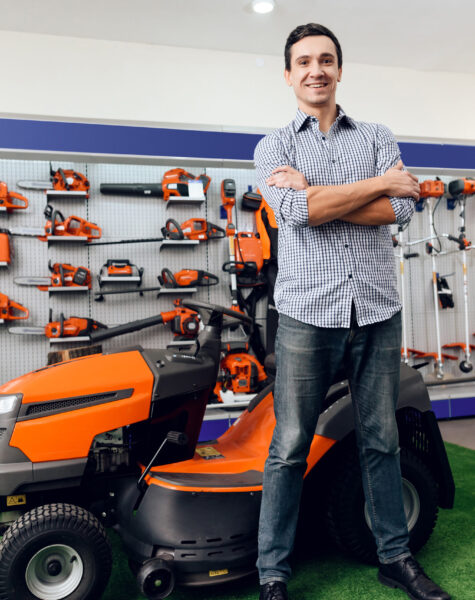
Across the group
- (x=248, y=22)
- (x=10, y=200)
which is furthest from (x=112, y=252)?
(x=248, y=22)

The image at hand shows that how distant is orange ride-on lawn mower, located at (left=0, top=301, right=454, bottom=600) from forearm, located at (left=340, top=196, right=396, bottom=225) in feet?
1.76

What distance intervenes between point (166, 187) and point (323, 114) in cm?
288

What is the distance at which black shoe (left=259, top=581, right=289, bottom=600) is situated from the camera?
139 cm

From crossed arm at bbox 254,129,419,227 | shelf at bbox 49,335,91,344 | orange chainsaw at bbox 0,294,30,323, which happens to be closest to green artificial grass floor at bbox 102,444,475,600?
crossed arm at bbox 254,129,419,227

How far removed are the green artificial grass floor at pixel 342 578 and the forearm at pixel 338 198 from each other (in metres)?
1.13

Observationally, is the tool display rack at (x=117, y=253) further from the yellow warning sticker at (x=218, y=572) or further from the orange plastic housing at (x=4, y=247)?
the yellow warning sticker at (x=218, y=572)

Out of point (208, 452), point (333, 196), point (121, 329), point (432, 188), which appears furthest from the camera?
point (432, 188)

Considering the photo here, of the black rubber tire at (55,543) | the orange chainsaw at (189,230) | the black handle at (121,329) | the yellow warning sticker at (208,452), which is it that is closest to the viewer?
the black rubber tire at (55,543)

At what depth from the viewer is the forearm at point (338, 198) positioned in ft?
4.45

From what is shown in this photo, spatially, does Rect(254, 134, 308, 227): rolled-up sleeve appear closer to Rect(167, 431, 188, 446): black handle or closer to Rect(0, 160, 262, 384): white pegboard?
Rect(167, 431, 188, 446): black handle

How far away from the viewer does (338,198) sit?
1359mm

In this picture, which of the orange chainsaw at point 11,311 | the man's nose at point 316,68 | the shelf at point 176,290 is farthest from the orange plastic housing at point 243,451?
the orange chainsaw at point 11,311

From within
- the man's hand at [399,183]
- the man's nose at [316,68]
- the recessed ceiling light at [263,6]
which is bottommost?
the man's hand at [399,183]

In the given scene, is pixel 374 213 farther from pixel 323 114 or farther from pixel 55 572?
pixel 55 572
